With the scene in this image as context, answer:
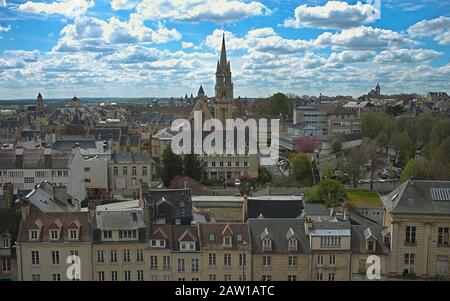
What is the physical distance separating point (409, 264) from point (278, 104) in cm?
3908

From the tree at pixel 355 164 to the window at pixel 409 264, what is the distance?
A: 12.1m

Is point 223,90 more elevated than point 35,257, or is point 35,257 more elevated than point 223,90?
point 223,90

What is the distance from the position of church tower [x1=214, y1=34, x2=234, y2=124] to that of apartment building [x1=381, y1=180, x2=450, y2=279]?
24.8 meters

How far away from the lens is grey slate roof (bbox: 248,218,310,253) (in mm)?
10414

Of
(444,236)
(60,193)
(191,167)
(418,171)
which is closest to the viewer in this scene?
(444,236)

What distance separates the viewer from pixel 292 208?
14.0 meters

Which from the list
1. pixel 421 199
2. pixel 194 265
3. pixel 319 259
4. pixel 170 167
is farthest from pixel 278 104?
pixel 194 265

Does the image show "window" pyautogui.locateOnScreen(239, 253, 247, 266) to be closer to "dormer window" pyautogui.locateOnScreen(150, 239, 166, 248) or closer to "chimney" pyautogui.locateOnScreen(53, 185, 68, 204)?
"dormer window" pyautogui.locateOnScreen(150, 239, 166, 248)

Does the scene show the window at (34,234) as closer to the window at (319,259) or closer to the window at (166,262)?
the window at (166,262)

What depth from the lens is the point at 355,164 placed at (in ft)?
75.6

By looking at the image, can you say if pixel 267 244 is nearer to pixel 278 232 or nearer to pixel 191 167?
pixel 278 232

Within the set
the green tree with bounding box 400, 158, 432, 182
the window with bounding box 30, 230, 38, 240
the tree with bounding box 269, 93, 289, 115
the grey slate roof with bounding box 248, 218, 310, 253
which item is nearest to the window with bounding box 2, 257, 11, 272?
the window with bounding box 30, 230, 38, 240
